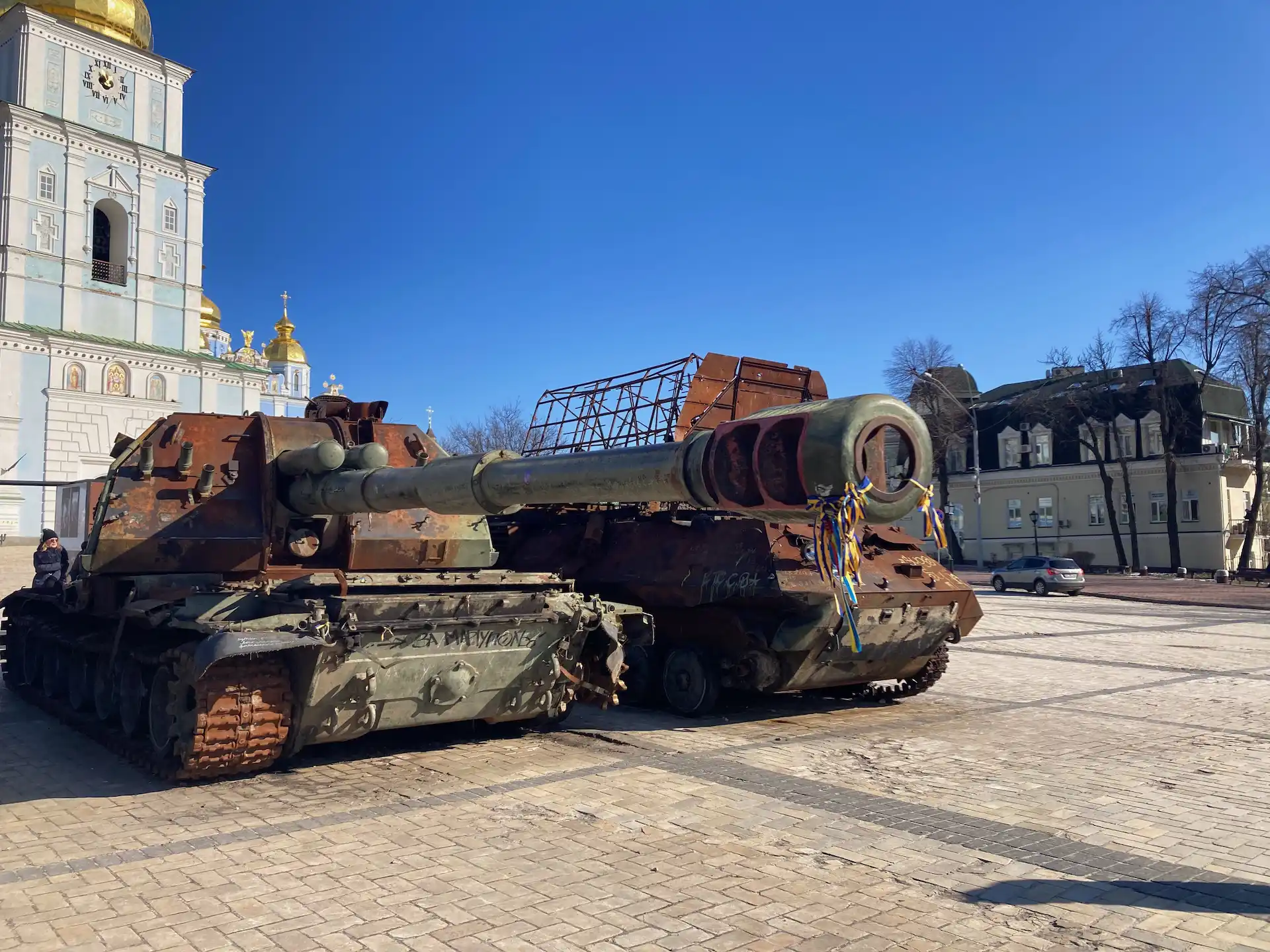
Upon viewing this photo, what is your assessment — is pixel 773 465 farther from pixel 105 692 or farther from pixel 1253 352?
pixel 1253 352

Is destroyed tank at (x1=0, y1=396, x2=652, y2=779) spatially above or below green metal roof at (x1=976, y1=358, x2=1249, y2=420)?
below

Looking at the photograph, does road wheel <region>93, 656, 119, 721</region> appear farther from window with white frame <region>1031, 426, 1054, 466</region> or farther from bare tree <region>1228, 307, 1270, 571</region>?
window with white frame <region>1031, 426, 1054, 466</region>

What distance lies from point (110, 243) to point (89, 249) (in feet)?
5.47

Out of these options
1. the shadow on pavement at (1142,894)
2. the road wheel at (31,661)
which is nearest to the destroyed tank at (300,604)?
the road wheel at (31,661)

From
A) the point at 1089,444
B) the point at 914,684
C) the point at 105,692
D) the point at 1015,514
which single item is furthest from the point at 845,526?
the point at 1015,514

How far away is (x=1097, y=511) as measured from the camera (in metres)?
48.2

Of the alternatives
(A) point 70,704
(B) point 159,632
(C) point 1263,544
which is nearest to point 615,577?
(B) point 159,632

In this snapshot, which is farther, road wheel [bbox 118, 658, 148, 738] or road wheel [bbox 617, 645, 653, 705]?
road wheel [bbox 617, 645, 653, 705]

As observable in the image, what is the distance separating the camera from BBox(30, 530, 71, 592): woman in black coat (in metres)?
10.6

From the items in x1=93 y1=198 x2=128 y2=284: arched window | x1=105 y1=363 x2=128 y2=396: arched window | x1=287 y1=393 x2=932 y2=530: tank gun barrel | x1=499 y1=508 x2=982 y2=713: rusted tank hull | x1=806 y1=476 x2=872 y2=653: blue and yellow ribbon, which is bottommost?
x1=499 y1=508 x2=982 y2=713: rusted tank hull

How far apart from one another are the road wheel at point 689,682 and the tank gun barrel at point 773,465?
4.96m

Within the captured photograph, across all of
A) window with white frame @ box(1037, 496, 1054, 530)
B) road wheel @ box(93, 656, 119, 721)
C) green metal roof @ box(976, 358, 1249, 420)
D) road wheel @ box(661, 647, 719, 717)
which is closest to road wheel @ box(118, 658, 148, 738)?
road wheel @ box(93, 656, 119, 721)

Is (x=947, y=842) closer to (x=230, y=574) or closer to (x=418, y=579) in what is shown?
(x=418, y=579)

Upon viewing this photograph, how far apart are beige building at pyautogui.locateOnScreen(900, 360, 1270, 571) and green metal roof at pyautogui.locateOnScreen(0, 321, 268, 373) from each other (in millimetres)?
31286
